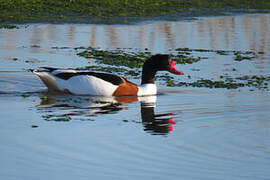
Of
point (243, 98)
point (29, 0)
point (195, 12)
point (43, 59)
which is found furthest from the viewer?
point (195, 12)

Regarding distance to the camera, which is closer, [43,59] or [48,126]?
[48,126]

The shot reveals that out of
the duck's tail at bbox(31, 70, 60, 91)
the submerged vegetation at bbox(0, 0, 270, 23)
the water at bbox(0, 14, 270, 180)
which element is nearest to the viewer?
the water at bbox(0, 14, 270, 180)

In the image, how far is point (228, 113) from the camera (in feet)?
39.6

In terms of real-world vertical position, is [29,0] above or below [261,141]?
above

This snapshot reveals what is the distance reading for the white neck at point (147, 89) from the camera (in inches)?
553

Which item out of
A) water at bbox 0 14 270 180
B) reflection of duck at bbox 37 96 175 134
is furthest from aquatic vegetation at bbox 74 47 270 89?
reflection of duck at bbox 37 96 175 134

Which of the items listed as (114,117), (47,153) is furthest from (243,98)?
(47,153)

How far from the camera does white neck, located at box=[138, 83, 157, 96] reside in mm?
14047

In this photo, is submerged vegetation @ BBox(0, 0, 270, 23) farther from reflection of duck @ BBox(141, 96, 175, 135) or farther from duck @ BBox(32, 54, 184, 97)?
reflection of duck @ BBox(141, 96, 175, 135)

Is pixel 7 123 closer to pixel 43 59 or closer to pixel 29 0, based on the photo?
pixel 43 59

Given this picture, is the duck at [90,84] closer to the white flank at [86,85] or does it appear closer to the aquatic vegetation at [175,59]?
the white flank at [86,85]

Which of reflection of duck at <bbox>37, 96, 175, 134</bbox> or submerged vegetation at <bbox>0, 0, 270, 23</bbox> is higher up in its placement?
submerged vegetation at <bbox>0, 0, 270, 23</bbox>

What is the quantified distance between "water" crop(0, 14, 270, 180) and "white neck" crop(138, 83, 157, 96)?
169 millimetres

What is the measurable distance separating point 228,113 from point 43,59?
6521 mm
